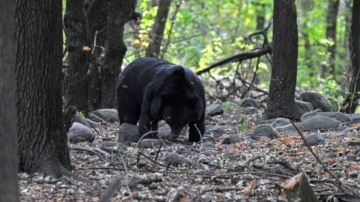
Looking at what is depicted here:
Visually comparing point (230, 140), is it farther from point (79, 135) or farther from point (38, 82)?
point (38, 82)

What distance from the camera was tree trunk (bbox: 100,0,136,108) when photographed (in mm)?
11812

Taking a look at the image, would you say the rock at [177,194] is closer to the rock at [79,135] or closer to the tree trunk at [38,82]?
the tree trunk at [38,82]

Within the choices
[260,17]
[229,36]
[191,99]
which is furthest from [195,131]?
[260,17]

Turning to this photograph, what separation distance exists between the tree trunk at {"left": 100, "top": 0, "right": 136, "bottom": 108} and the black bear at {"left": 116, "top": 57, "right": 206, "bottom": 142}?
7.04 ft

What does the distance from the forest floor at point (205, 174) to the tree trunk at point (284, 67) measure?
268 centimetres

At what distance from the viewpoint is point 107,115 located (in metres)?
11.6

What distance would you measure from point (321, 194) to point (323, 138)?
9.74 ft

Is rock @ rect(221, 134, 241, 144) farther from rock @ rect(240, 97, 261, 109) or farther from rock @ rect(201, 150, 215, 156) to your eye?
rock @ rect(240, 97, 261, 109)

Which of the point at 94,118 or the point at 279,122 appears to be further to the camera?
the point at 94,118

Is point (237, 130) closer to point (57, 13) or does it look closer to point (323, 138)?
point (323, 138)

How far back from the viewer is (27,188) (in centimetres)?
531

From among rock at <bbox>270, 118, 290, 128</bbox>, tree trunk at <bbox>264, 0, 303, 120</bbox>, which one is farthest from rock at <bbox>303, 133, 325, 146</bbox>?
tree trunk at <bbox>264, 0, 303, 120</bbox>

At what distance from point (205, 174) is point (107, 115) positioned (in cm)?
574

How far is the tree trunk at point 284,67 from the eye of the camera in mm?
10883
